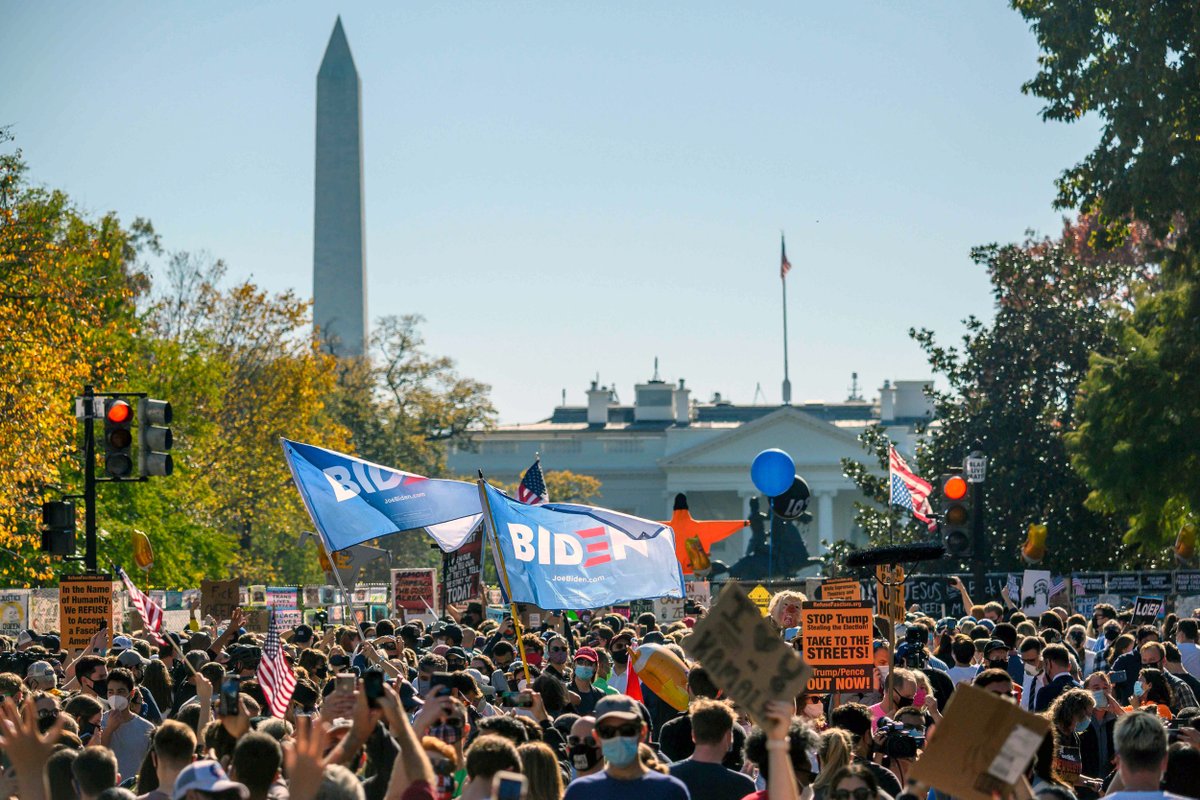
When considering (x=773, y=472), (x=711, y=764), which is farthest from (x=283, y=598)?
(x=711, y=764)

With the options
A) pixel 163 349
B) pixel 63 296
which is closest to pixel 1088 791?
pixel 63 296

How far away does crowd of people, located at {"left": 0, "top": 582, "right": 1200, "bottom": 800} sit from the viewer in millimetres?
6055

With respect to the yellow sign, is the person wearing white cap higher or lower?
lower

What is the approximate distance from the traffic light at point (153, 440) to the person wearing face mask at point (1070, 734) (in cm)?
1010

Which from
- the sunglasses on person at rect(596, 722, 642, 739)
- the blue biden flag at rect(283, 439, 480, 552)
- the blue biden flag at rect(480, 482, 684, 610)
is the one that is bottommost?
the sunglasses on person at rect(596, 722, 642, 739)

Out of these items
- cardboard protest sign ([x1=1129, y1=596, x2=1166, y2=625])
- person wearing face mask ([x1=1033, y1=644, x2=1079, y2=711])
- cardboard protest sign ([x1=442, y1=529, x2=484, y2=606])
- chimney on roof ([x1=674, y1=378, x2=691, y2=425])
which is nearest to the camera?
person wearing face mask ([x1=1033, y1=644, x2=1079, y2=711])

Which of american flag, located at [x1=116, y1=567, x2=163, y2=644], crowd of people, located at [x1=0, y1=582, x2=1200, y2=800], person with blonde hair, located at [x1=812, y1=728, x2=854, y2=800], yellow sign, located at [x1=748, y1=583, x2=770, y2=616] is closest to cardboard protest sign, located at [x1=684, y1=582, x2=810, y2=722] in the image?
crowd of people, located at [x1=0, y1=582, x2=1200, y2=800]

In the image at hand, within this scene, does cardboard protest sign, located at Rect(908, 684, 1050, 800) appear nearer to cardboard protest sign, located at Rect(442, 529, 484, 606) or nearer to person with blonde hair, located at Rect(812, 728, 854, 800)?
person with blonde hair, located at Rect(812, 728, 854, 800)

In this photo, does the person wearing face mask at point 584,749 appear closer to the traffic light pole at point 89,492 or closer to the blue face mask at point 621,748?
the blue face mask at point 621,748

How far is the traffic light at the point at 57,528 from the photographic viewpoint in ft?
57.5

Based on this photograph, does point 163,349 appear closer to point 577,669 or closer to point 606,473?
point 577,669

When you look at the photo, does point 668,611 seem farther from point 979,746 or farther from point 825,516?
point 825,516

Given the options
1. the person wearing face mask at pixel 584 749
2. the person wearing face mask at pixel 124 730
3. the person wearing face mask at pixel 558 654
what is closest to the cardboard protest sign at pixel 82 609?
the person wearing face mask at pixel 558 654

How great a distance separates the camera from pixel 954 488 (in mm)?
21703
